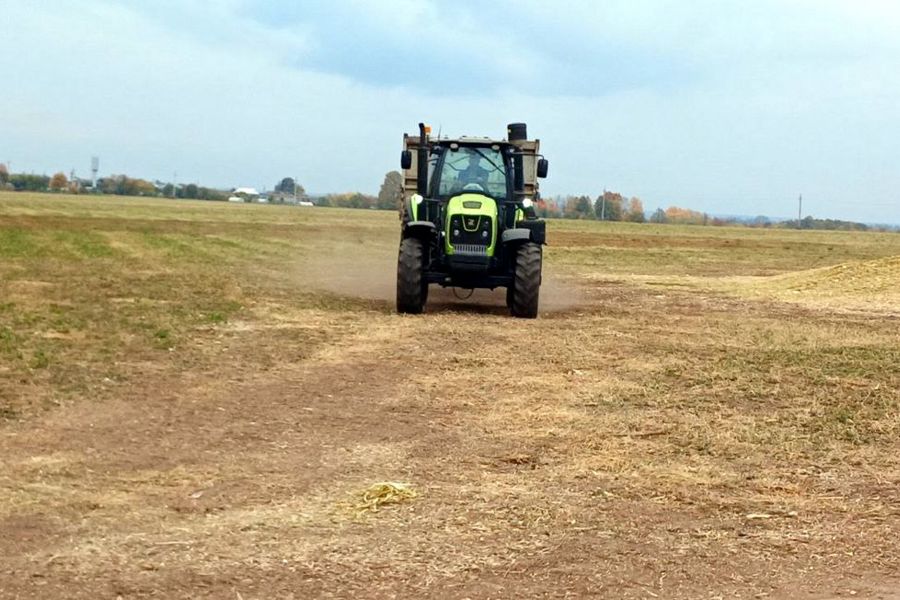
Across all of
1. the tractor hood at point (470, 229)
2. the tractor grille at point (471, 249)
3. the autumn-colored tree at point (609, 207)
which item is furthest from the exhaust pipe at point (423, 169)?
the autumn-colored tree at point (609, 207)

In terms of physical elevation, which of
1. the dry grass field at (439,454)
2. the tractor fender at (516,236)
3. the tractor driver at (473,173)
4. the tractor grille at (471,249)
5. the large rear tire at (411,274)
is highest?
the tractor driver at (473,173)

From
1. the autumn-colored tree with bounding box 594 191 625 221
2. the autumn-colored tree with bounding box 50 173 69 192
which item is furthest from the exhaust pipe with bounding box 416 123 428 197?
the autumn-colored tree with bounding box 50 173 69 192

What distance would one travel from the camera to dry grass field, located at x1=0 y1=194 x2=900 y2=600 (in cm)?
501

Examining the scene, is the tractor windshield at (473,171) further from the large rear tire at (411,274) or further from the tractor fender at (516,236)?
the large rear tire at (411,274)

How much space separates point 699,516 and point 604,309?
11796mm

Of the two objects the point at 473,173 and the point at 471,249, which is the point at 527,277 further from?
the point at 473,173

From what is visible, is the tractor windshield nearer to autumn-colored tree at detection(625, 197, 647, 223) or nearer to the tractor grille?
the tractor grille

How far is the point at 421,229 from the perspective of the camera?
1493 cm

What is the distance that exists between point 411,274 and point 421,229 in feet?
2.16

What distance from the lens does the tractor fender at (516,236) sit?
14836mm

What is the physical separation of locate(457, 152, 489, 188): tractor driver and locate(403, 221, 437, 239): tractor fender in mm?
1069

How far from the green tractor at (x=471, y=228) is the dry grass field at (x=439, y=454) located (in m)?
0.60

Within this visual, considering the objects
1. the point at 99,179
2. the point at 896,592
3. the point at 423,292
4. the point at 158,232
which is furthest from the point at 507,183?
the point at 99,179

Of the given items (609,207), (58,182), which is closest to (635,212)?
(609,207)
